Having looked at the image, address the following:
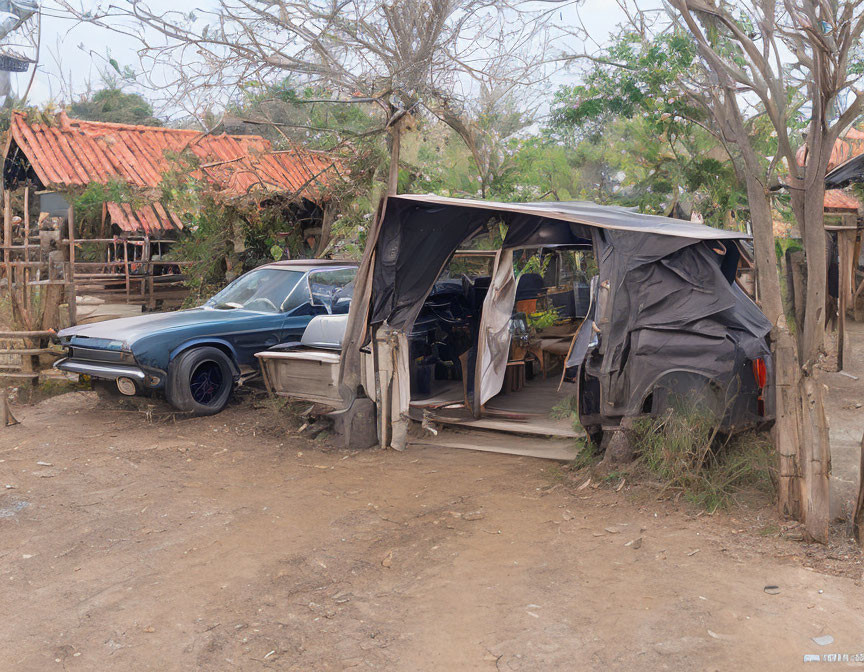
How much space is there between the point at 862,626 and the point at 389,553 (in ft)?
8.72

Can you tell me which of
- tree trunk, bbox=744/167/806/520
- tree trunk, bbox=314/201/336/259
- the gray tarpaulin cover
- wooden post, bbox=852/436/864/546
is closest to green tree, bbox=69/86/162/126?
tree trunk, bbox=314/201/336/259

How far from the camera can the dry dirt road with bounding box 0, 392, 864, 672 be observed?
3.71 m

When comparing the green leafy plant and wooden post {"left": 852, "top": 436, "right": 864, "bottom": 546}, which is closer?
wooden post {"left": 852, "top": 436, "right": 864, "bottom": 546}

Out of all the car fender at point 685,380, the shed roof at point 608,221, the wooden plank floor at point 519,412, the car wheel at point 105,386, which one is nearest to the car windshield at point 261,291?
the car wheel at point 105,386

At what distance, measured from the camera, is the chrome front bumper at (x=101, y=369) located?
8.20 meters

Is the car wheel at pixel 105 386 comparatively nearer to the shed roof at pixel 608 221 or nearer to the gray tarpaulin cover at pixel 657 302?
the gray tarpaulin cover at pixel 657 302

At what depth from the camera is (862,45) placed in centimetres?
989

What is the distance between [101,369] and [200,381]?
105 cm

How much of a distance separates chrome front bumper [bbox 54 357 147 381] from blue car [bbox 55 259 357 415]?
11 mm

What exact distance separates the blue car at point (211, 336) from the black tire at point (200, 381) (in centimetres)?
1

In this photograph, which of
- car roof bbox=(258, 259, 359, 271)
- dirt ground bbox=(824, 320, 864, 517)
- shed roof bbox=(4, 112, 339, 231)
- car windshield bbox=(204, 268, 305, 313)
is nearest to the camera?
dirt ground bbox=(824, 320, 864, 517)

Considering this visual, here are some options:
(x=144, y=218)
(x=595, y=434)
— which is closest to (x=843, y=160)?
(x=595, y=434)

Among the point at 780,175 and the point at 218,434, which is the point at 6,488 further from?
the point at 780,175

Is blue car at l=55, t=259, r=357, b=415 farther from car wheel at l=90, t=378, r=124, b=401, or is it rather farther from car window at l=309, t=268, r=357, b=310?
car wheel at l=90, t=378, r=124, b=401
